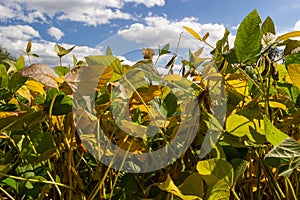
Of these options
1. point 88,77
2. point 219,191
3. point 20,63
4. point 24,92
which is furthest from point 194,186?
point 20,63

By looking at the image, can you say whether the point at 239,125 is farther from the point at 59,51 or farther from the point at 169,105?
the point at 59,51

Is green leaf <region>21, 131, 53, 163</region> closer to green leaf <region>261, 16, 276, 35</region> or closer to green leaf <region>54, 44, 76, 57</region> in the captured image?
green leaf <region>54, 44, 76, 57</region>

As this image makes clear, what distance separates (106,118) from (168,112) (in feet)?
0.24

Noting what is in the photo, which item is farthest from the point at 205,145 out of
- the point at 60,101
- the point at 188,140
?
the point at 60,101

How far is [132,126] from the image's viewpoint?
37cm

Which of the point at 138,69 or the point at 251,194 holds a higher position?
the point at 138,69

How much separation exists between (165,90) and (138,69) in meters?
0.09

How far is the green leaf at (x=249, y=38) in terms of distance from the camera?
0.35m

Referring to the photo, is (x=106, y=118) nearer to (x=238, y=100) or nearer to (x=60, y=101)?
(x=60, y=101)

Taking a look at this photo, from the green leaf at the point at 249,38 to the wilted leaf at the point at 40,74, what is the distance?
0.16 metres

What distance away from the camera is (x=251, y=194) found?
15.9 inches

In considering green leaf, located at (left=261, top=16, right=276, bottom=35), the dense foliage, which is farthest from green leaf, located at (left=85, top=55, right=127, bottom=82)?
green leaf, located at (left=261, top=16, right=276, bottom=35)

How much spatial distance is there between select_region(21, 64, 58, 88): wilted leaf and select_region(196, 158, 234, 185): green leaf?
14 centimetres

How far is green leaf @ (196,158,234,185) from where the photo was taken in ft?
1.07
